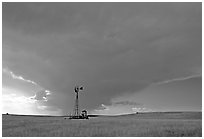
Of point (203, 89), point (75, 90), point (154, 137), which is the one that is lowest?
point (154, 137)

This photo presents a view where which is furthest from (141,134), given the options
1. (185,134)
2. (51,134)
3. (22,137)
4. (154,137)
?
(22,137)

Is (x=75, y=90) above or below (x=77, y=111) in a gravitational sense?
above

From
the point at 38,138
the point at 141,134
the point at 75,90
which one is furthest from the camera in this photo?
the point at 75,90

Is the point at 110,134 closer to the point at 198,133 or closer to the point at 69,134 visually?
the point at 69,134

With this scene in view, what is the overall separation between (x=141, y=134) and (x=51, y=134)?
9.15 metres

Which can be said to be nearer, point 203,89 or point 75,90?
point 203,89

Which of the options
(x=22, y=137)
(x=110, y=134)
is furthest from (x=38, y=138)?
(x=110, y=134)

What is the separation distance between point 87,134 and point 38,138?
524cm

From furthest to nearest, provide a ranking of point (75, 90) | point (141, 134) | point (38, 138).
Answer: point (75, 90)
point (141, 134)
point (38, 138)

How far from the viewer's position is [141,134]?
2933 centimetres

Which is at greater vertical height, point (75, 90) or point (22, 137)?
point (75, 90)

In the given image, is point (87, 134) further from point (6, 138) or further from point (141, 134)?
point (6, 138)

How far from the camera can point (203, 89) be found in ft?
101

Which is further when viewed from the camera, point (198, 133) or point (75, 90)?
point (75, 90)
